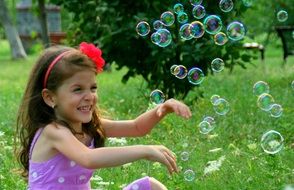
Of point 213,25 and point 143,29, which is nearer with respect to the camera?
point 213,25

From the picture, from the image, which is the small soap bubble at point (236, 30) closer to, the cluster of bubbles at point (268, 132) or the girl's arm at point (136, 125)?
the cluster of bubbles at point (268, 132)

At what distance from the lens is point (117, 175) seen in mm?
5164

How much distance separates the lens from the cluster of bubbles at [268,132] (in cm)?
431

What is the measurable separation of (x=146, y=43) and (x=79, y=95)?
5.03 metres

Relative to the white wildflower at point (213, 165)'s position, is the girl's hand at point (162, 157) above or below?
above

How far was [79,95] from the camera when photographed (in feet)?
11.6

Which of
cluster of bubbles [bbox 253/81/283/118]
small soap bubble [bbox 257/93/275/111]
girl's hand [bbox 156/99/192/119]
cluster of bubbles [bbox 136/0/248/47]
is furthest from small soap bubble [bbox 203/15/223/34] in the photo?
girl's hand [bbox 156/99/192/119]

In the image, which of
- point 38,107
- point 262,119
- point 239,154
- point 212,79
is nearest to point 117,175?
point 239,154

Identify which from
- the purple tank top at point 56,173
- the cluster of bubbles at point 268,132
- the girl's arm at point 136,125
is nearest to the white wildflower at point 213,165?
the cluster of bubbles at point 268,132

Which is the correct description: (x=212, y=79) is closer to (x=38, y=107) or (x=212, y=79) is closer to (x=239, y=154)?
(x=239, y=154)

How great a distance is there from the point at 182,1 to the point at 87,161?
13.7 ft

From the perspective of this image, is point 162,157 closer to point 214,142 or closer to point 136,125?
point 136,125

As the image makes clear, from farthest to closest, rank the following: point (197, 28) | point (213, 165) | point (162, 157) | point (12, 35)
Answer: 1. point (12, 35)
2. point (197, 28)
3. point (213, 165)
4. point (162, 157)

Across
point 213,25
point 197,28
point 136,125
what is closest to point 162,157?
point 136,125
